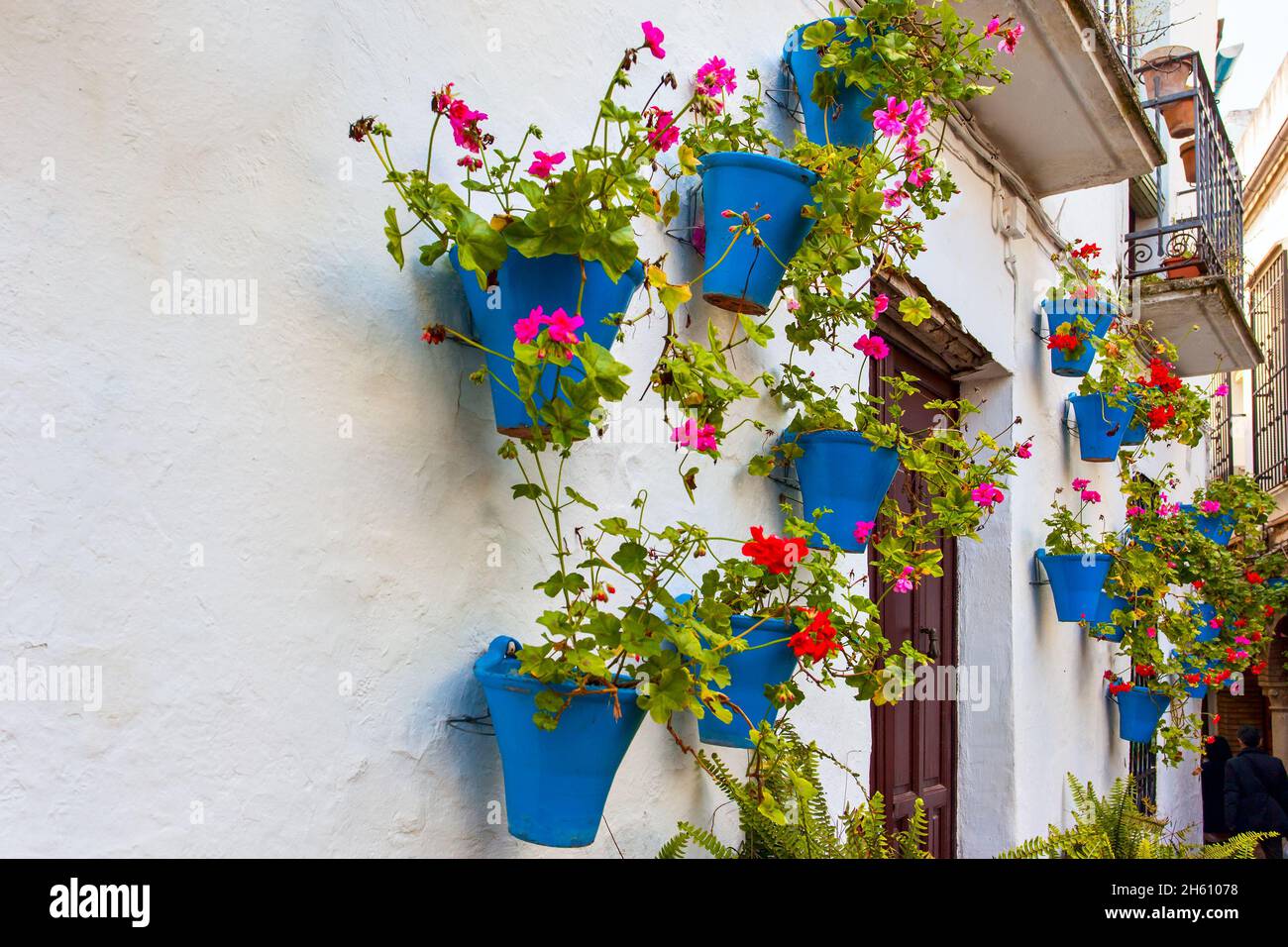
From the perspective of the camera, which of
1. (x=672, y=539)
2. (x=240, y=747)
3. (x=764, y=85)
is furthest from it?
(x=764, y=85)

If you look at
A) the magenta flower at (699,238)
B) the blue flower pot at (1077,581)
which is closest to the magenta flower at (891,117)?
the magenta flower at (699,238)

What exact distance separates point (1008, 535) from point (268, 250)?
147 inches

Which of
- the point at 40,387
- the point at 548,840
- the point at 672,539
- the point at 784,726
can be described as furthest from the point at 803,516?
the point at 40,387

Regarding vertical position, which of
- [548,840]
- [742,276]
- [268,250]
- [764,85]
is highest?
[764,85]

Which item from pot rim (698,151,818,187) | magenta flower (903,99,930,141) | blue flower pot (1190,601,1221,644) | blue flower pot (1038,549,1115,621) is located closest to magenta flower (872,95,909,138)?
magenta flower (903,99,930,141)

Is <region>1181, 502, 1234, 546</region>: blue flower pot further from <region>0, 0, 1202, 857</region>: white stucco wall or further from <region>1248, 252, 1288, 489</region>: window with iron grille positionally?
<region>1248, 252, 1288, 489</region>: window with iron grille

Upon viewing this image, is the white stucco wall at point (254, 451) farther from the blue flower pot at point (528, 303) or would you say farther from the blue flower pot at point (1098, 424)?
the blue flower pot at point (1098, 424)

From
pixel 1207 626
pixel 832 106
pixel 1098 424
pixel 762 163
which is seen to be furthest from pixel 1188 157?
pixel 762 163

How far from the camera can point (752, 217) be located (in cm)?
233

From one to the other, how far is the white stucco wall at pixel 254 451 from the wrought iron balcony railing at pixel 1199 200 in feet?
18.0

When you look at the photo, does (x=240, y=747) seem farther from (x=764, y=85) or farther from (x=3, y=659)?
(x=764, y=85)

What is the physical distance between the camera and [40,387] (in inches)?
50.1

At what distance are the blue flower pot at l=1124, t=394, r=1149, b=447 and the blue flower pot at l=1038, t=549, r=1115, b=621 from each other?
2.78 ft

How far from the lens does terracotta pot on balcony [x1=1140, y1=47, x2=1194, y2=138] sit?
23.6ft
